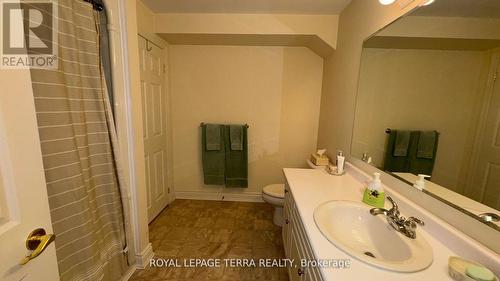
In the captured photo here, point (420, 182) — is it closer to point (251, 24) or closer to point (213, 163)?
point (251, 24)

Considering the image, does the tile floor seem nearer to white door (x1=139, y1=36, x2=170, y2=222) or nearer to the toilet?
the toilet

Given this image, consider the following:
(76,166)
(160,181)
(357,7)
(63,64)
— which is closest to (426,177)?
(357,7)

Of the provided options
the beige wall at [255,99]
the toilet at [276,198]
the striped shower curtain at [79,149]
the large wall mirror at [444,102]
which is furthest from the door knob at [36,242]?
the beige wall at [255,99]

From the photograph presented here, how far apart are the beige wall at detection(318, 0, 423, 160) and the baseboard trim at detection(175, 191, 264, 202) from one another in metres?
1.18

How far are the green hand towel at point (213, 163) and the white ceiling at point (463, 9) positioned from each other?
213 cm

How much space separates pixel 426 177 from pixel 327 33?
167 centimetres

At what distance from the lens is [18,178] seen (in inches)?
23.6

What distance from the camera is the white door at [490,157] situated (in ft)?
2.44

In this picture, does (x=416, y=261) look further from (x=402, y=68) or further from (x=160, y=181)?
(x=160, y=181)

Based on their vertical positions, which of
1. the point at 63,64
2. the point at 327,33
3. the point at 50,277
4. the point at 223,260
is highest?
the point at 327,33

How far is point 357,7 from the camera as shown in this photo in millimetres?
1716

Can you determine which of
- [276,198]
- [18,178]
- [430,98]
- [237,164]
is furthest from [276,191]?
[18,178]

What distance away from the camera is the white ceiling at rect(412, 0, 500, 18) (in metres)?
0.76

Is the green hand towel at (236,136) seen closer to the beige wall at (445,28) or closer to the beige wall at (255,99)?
the beige wall at (255,99)
